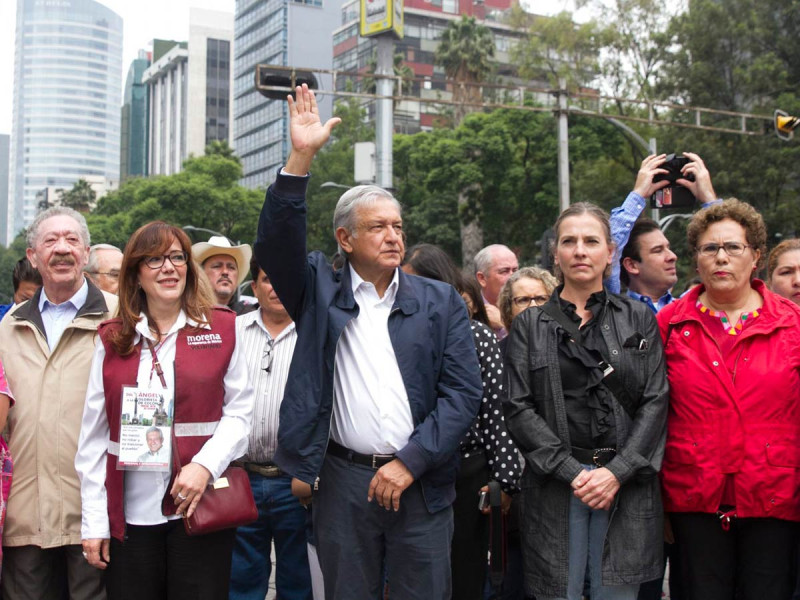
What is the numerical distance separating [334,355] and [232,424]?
610 mm

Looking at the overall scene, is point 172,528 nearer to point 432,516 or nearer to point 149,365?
point 149,365

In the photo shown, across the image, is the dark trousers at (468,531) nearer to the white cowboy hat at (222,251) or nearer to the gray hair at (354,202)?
the gray hair at (354,202)

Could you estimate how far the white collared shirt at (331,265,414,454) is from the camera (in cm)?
347

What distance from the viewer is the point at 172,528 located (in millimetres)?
3600

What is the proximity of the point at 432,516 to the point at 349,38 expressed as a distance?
310ft

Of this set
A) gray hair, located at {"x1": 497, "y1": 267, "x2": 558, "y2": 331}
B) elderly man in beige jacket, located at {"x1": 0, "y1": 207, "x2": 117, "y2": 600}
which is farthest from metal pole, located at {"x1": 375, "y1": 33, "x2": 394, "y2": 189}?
elderly man in beige jacket, located at {"x1": 0, "y1": 207, "x2": 117, "y2": 600}

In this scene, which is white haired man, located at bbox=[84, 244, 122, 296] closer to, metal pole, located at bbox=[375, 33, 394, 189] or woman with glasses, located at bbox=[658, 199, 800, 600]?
woman with glasses, located at bbox=[658, 199, 800, 600]

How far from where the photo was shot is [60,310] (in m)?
4.18

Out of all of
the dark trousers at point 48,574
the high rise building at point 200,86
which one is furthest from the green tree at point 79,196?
the dark trousers at point 48,574

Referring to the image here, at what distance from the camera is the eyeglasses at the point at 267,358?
4.61 meters

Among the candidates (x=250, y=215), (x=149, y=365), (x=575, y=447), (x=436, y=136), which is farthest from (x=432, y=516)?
(x=250, y=215)

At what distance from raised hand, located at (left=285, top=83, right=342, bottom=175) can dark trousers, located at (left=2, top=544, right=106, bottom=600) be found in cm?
203

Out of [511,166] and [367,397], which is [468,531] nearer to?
[367,397]

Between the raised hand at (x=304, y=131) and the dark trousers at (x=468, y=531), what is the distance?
69.7 inches
